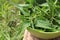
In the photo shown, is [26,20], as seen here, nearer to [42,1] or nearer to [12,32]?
[42,1]

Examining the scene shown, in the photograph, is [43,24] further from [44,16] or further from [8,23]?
[8,23]

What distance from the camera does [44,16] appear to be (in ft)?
2.50


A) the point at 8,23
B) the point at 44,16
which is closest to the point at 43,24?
the point at 44,16

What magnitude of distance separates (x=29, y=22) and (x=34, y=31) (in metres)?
0.05

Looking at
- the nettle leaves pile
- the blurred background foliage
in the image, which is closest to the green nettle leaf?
the nettle leaves pile

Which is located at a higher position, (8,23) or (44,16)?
(44,16)

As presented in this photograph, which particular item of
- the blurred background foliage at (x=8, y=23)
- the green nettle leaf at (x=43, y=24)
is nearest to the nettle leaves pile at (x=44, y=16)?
the green nettle leaf at (x=43, y=24)

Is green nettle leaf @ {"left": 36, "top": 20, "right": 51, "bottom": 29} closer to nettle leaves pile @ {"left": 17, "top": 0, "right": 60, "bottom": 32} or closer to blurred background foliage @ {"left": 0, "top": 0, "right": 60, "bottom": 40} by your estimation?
nettle leaves pile @ {"left": 17, "top": 0, "right": 60, "bottom": 32}

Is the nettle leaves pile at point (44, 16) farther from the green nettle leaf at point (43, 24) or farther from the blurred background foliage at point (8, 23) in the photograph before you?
the blurred background foliage at point (8, 23)

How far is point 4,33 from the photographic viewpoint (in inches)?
46.3

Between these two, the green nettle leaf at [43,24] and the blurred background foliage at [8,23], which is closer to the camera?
the green nettle leaf at [43,24]

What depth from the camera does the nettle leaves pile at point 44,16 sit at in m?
0.74

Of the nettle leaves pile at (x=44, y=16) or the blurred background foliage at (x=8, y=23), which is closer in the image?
the nettle leaves pile at (x=44, y=16)

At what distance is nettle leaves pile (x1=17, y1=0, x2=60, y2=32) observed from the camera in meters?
0.74
